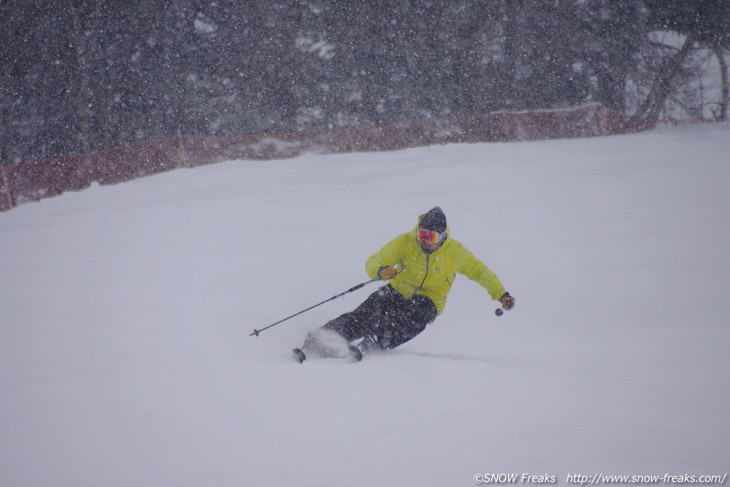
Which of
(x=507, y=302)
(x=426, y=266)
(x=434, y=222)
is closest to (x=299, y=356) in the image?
(x=426, y=266)

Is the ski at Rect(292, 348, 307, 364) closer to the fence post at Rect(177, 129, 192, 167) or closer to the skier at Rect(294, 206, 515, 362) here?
the skier at Rect(294, 206, 515, 362)

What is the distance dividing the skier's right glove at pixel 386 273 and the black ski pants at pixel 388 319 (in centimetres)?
42

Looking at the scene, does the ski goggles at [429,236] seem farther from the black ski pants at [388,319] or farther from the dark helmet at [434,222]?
the black ski pants at [388,319]

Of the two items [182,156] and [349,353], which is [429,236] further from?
[182,156]

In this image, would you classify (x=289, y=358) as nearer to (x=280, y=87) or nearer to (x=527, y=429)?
(x=527, y=429)

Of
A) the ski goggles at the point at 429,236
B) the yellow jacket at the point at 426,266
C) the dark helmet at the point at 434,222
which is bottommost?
the yellow jacket at the point at 426,266

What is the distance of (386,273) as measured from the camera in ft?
14.6

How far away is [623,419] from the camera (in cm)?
296

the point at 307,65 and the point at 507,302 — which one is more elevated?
the point at 307,65

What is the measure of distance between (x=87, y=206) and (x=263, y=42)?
13.3 metres

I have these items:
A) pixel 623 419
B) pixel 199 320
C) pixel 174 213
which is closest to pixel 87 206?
pixel 174 213

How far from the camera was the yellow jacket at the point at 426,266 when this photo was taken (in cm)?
470

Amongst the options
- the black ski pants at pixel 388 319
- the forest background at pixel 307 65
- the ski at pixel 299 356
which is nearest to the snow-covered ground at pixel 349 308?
the ski at pixel 299 356

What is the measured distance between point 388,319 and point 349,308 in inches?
61.2
